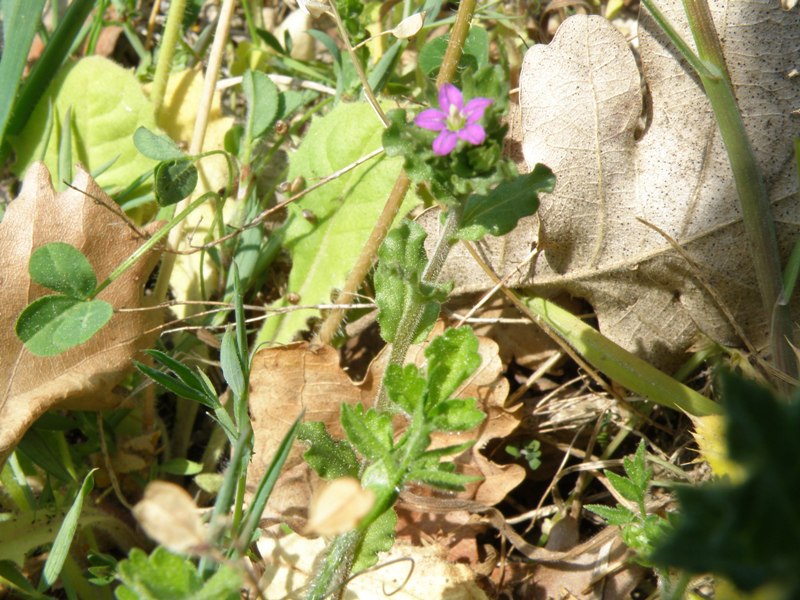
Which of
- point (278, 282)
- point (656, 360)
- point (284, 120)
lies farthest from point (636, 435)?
point (284, 120)

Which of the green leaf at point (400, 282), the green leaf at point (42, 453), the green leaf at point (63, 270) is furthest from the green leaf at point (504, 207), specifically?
the green leaf at point (42, 453)

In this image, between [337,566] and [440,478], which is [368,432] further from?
[337,566]

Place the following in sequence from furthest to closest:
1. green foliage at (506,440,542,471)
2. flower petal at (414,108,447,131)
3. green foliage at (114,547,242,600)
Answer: green foliage at (506,440,542,471) → flower petal at (414,108,447,131) → green foliage at (114,547,242,600)

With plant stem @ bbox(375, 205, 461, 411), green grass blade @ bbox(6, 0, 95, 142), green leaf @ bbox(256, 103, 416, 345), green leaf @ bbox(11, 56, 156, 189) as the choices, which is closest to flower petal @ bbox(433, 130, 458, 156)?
plant stem @ bbox(375, 205, 461, 411)

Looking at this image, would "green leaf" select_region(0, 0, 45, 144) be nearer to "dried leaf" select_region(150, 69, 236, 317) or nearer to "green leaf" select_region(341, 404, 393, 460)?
"dried leaf" select_region(150, 69, 236, 317)

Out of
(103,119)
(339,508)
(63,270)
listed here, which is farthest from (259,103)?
(339,508)

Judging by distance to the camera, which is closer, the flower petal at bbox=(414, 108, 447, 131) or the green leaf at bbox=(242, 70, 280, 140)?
the flower petal at bbox=(414, 108, 447, 131)

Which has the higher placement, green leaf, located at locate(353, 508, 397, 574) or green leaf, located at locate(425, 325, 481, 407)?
green leaf, located at locate(425, 325, 481, 407)

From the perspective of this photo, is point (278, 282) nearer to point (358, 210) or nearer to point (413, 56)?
point (358, 210)
